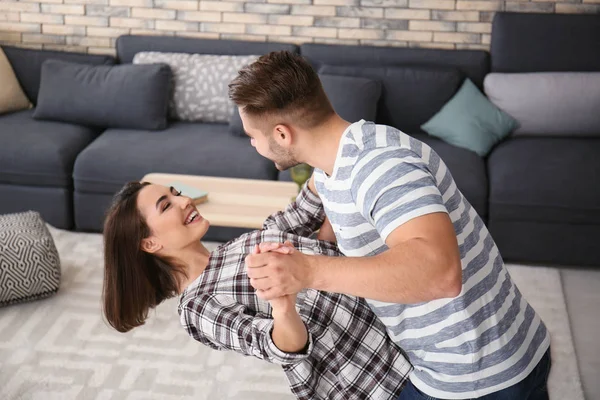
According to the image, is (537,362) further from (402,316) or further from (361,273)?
(361,273)

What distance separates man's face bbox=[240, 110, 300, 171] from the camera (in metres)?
1.58

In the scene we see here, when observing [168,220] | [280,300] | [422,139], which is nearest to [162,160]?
[422,139]

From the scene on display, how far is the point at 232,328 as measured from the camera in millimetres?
1786

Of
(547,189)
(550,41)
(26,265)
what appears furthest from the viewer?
(550,41)

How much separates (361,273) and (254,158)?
2631 mm

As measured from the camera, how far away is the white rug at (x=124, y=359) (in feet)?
9.54

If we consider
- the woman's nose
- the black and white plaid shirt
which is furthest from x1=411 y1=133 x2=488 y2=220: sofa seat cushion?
the black and white plaid shirt

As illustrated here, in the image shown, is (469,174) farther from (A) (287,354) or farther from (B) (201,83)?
(A) (287,354)

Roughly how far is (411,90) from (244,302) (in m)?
2.52

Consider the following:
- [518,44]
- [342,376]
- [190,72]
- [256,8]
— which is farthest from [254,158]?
[342,376]

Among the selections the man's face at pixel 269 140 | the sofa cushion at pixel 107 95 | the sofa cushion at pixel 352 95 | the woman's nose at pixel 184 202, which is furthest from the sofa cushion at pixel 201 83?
the man's face at pixel 269 140

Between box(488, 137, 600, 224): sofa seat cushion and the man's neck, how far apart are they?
2.27m

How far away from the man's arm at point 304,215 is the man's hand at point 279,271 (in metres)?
0.62

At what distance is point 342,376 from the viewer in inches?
70.2
